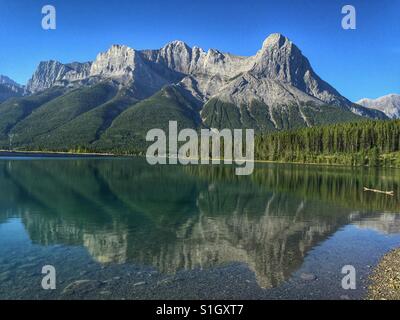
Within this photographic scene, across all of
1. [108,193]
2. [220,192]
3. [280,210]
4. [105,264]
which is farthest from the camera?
[220,192]

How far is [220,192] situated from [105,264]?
58.3 meters

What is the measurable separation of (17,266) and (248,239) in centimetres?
2495

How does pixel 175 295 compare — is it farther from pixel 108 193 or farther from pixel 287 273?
pixel 108 193

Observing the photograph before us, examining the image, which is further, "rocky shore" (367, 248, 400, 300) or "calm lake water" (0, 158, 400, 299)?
"calm lake water" (0, 158, 400, 299)

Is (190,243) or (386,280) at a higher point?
(190,243)

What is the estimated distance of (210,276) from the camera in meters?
31.7

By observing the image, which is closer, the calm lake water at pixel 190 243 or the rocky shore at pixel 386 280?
the rocky shore at pixel 386 280

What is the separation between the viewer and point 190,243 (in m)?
42.9

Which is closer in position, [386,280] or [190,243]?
[386,280]

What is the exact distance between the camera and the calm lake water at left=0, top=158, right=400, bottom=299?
94.6ft

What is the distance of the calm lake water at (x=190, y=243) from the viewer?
94.6 ft
